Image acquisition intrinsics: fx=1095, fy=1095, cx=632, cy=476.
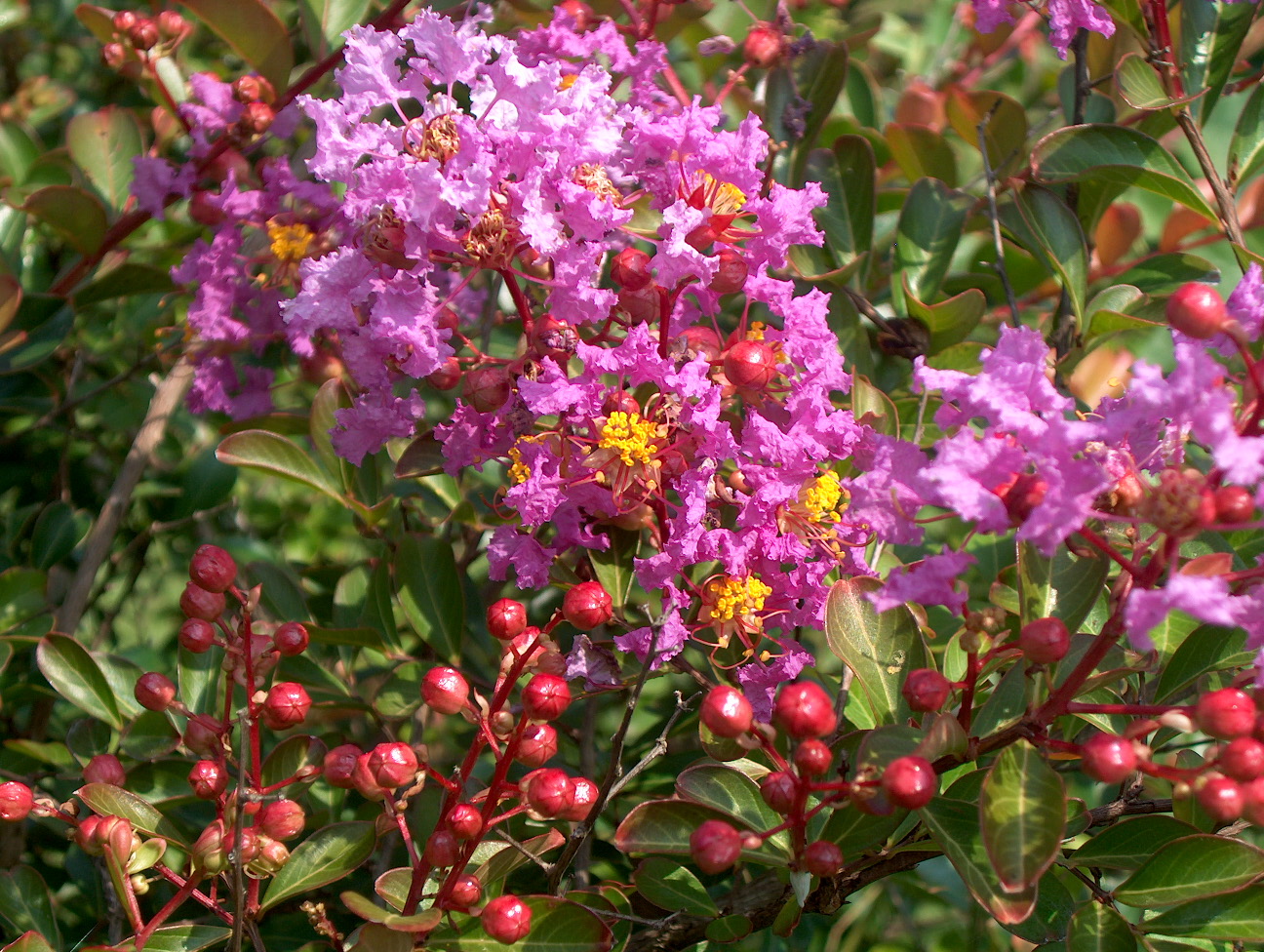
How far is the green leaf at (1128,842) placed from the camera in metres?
1.09

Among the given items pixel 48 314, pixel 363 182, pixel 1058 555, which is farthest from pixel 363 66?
pixel 1058 555

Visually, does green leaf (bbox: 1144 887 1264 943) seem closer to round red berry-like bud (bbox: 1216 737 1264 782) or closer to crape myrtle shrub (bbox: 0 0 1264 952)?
crape myrtle shrub (bbox: 0 0 1264 952)

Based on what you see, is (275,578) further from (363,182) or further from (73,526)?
(363,182)

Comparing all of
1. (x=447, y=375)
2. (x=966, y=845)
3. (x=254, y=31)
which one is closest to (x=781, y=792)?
(x=966, y=845)

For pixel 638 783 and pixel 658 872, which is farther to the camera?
pixel 638 783

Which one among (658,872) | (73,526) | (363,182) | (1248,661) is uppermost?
(363,182)

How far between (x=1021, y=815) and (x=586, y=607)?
0.45 m

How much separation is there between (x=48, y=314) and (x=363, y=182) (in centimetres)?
91

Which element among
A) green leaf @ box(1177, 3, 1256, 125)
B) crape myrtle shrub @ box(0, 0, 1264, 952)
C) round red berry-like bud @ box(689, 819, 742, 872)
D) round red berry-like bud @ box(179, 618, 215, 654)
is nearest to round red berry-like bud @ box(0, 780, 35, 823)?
crape myrtle shrub @ box(0, 0, 1264, 952)

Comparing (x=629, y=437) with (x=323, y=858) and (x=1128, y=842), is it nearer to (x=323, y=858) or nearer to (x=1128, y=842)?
(x=323, y=858)

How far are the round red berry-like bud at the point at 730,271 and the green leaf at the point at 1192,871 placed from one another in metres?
0.73

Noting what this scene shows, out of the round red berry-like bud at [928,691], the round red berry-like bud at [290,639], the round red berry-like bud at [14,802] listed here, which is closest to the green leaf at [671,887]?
the round red berry-like bud at [928,691]

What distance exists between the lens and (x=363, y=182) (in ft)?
4.01

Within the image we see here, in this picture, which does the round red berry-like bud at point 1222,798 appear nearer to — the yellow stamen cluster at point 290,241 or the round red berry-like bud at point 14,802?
the round red berry-like bud at point 14,802
